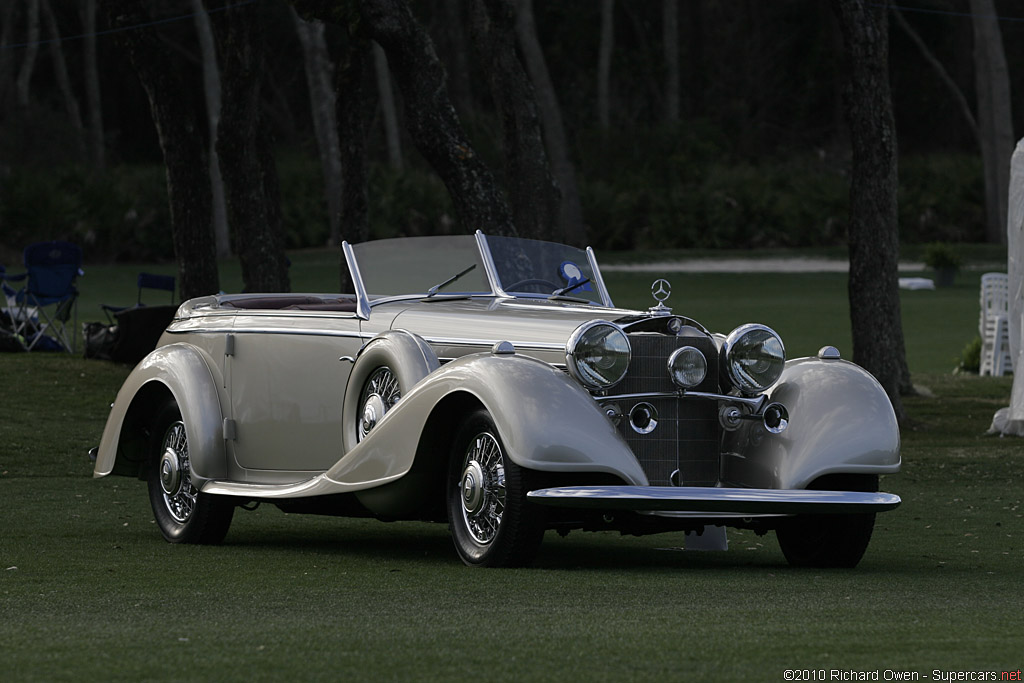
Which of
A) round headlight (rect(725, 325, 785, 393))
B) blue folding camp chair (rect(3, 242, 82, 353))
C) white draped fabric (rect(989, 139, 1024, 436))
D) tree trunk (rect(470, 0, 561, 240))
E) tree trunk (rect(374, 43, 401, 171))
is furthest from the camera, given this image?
tree trunk (rect(374, 43, 401, 171))

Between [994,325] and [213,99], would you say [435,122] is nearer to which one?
[994,325]

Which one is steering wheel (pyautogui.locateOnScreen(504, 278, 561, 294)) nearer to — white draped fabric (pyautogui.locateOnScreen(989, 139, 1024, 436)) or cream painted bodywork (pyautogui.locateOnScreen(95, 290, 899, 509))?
cream painted bodywork (pyautogui.locateOnScreen(95, 290, 899, 509))

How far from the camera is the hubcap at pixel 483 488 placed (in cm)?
680

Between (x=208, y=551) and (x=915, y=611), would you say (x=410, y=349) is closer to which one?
(x=208, y=551)

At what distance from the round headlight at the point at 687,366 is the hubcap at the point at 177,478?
9.50 ft

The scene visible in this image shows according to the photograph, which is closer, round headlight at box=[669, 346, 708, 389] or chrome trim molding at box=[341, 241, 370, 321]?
round headlight at box=[669, 346, 708, 389]

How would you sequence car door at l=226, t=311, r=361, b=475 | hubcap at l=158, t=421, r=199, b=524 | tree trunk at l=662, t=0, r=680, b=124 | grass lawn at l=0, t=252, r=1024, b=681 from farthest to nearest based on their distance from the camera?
tree trunk at l=662, t=0, r=680, b=124 < hubcap at l=158, t=421, r=199, b=524 < car door at l=226, t=311, r=361, b=475 < grass lawn at l=0, t=252, r=1024, b=681

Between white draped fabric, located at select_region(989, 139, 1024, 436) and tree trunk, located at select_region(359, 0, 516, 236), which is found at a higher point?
tree trunk, located at select_region(359, 0, 516, 236)

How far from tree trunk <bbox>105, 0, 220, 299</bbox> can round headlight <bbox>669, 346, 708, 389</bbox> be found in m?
13.4

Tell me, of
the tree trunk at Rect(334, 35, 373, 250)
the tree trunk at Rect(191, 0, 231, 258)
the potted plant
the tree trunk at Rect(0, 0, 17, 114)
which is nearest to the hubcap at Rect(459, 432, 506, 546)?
the tree trunk at Rect(334, 35, 373, 250)

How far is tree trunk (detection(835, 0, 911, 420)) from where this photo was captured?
1645cm

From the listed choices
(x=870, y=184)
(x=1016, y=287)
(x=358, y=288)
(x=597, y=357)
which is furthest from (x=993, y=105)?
(x=597, y=357)

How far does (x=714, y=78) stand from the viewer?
6412 centimetres

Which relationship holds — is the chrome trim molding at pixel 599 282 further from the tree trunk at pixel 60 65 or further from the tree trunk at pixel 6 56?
the tree trunk at pixel 60 65
